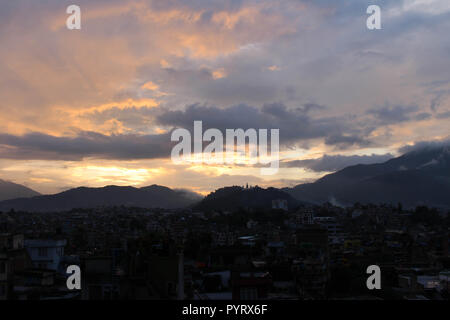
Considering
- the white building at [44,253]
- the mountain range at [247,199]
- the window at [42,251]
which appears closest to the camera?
the white building at [44,253]

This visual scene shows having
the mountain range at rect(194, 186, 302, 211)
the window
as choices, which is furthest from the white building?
the mountain range at rect(194, 186, 302, 211)

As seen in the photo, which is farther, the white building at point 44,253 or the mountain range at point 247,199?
the mountain range at point 247,199

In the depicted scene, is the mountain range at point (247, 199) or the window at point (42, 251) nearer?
the window at point (42, 251)

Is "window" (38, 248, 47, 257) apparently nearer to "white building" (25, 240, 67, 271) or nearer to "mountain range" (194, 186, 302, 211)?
"white building" (25, 240, 67, 271)

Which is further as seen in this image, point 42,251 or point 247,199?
point 247,199

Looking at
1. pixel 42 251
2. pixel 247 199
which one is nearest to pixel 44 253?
pixel 42 251

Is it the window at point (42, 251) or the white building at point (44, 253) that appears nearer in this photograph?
the white building at point (44, 253)

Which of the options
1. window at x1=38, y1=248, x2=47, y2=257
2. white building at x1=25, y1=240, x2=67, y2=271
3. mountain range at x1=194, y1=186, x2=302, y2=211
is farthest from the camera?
mountain range at x1=194, y1=186, x2=302, y2=211

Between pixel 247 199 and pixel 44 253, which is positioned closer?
pixel 44 253

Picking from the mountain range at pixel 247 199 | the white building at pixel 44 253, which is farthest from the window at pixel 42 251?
the mountain range at pixel 247 199

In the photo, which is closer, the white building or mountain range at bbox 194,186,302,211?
the white building

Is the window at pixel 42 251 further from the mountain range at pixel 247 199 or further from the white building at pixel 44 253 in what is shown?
the mountain range at pixel 247 199

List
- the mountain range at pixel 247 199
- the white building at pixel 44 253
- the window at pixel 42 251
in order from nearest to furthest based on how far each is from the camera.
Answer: the white building at pixel 44 253, the window at pixel 42 251, the mountain range at pixel 247 199

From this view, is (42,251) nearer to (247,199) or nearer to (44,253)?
(44,253)
